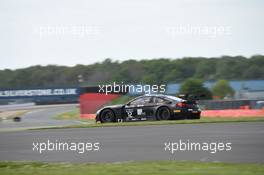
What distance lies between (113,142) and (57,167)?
285 centimetres

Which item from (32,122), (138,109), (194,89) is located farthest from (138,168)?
(194,89)

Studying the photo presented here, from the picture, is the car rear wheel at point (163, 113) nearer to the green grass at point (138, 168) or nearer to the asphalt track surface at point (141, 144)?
the asphalt track surface at point (141, 144)

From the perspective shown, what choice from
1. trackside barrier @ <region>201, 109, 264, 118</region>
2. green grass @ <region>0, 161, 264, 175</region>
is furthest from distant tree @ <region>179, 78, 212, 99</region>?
green grass @ <region>0, 161, 264, 175</region>

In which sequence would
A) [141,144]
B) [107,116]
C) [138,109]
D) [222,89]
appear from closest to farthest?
[141,144] → [138,109] → [107,116] → [222,89]

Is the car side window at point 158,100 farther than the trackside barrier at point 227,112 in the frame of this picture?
No

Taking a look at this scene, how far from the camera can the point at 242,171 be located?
275 inches

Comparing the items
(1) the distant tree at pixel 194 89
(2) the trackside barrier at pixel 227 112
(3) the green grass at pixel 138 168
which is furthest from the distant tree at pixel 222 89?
(3) the green grass at pixel 138 168

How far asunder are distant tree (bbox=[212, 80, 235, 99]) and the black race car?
1489 centimetres

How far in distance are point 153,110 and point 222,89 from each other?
51.3 ft

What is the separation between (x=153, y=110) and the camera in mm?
17688

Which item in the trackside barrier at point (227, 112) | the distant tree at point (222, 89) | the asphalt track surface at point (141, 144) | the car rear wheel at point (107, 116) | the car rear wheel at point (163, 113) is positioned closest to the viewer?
the asphalt track surface at point (141, 144)

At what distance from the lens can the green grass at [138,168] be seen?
23.3ft

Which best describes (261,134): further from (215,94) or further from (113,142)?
(215,94)

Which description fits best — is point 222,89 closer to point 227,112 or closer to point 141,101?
Answer: point 227,112
